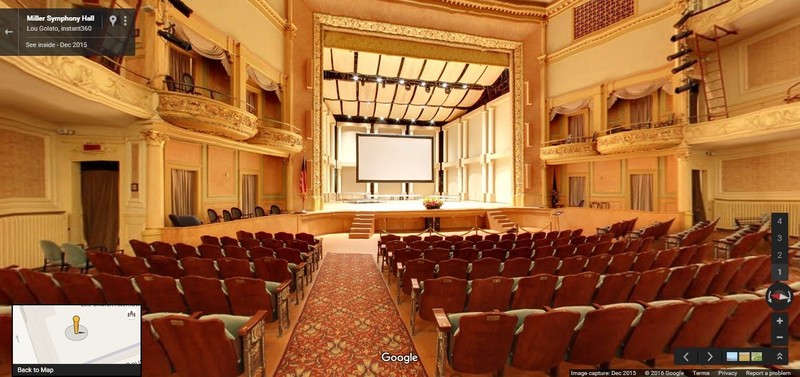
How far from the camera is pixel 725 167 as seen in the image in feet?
33.1

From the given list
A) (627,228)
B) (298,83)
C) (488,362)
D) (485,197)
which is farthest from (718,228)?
(298,83)

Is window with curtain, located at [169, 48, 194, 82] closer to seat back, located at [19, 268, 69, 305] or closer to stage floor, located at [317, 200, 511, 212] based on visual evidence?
stage floor, located at [317, 200, 511, 212]

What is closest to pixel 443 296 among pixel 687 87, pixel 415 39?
pixel 687 87

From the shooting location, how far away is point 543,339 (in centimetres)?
223

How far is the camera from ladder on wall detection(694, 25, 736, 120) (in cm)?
937

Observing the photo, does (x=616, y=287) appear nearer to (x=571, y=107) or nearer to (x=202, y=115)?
(x=202, y=115)

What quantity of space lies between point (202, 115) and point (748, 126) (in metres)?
13.6

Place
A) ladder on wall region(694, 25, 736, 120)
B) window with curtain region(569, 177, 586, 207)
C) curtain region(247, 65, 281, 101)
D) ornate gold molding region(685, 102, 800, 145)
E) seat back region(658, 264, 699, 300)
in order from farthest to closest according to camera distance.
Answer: window with curtain region(569, 177, 586, 207) < curtain region(247, 65, 281, 101) < ladder on wall region(694, 25, 736, 120) < ornate gold molding region(685, 102, 800, 145) < seat back region(658, 264, 699, 300)

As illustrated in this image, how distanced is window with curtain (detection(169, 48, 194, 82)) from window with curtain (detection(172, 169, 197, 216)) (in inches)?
103

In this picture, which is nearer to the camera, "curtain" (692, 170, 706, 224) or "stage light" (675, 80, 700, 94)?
"stage light" (675, 80, 700, 94)

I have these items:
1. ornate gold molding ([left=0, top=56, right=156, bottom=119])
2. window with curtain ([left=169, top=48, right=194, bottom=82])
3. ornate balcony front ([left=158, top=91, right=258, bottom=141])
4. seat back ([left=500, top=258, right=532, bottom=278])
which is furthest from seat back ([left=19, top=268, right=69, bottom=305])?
window with curtain ([left=169, top=48, right=194, bottom=82])

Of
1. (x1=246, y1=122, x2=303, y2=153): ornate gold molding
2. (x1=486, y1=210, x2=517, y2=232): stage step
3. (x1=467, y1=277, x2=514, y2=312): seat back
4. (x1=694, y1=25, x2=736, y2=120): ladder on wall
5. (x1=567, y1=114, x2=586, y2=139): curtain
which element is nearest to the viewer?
(x1=467, y1=277, x2=514, y2=312): seat back

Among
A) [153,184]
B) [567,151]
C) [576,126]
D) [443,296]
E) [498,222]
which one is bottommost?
[498,222]

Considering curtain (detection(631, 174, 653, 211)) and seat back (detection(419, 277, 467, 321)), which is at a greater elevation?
curtain (detection(631, 174, 653, 211))
